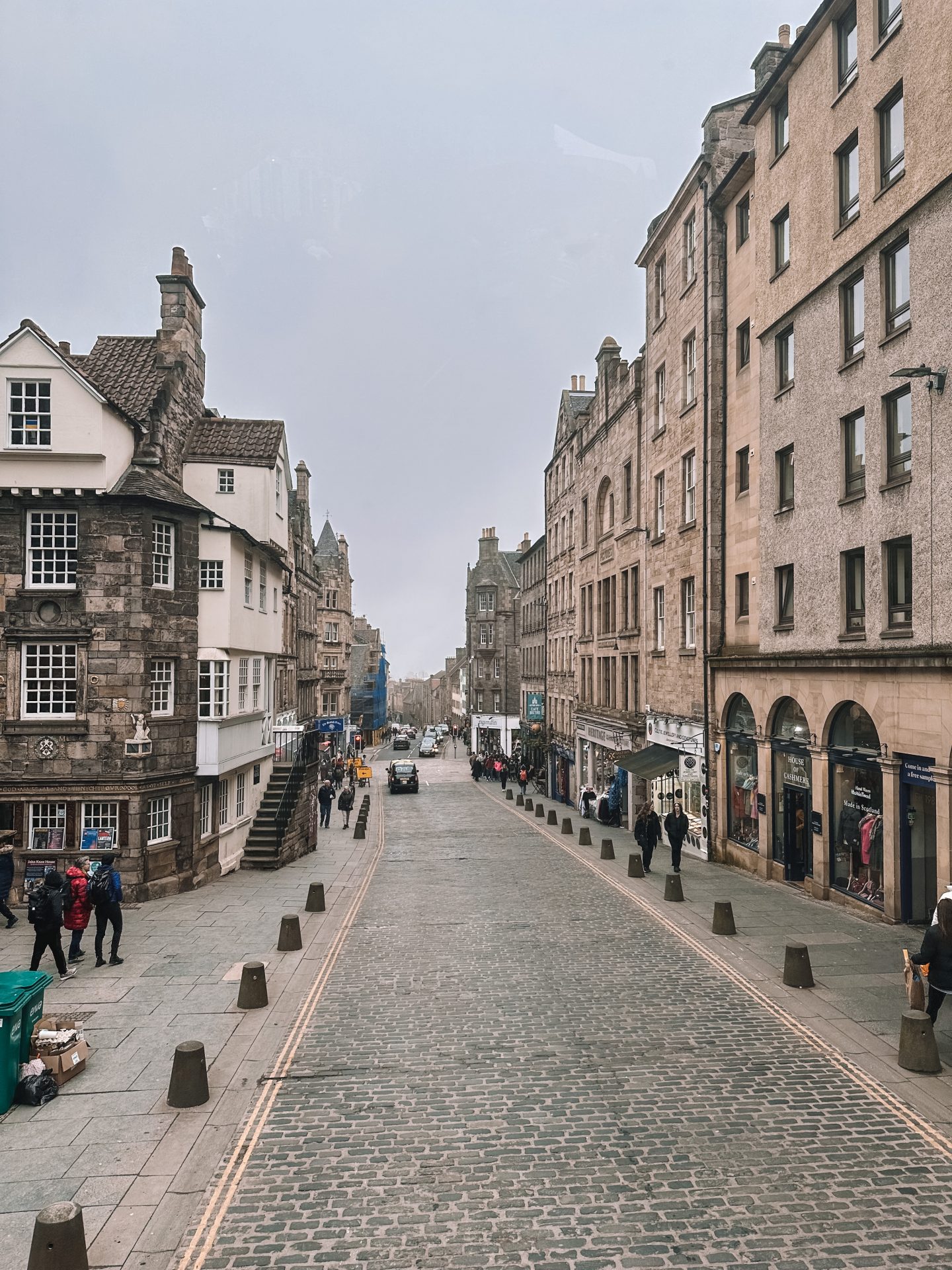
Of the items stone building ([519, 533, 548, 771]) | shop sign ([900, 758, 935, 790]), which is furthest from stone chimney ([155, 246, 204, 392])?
stone building ([519, 533, 548, 771])

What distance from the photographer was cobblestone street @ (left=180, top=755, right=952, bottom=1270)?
6.13 m

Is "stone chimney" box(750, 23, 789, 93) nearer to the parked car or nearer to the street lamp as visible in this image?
the street lamp

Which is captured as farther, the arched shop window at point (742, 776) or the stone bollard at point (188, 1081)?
the arched shop window at point (742, 776)

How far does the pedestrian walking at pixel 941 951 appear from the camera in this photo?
891 centimetres

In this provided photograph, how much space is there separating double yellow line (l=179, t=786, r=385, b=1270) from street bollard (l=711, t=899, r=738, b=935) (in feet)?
21.8

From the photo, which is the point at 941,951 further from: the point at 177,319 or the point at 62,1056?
the point at 177,319

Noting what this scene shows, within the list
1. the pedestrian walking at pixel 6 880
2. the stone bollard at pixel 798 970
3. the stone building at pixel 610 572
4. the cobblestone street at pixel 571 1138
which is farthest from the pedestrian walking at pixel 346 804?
the stone bollard at pixel 798 970

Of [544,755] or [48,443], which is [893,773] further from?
[544,755]

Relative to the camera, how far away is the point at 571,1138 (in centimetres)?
757

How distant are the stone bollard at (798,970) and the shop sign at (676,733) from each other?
1263cm

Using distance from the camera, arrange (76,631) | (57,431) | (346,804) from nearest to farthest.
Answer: (57,431) → (76,631) → (346,804)

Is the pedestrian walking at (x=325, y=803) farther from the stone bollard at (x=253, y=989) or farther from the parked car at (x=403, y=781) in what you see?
the stone bollard at (x=253, y=989)

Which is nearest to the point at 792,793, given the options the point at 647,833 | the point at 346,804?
the point at 647,833

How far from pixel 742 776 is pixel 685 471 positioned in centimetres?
983
